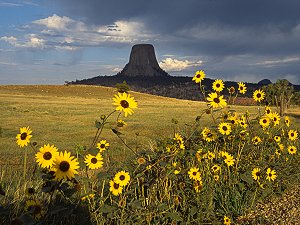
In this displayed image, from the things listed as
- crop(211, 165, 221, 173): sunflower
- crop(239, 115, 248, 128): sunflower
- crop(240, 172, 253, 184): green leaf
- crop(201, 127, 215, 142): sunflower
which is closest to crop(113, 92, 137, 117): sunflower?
crop(211, 165, 221, 173): sunflower

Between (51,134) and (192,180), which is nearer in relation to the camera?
(192,180)

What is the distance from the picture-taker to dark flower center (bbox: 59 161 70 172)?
2807mm

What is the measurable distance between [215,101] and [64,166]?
90.0 inches

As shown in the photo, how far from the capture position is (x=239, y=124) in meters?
5.59

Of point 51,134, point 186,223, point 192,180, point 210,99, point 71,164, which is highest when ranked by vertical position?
point 210,99

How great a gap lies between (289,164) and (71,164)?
12.9 ft

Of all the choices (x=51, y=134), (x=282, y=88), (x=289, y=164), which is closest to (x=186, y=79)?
(x=282, y=88)

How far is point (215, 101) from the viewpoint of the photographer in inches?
178

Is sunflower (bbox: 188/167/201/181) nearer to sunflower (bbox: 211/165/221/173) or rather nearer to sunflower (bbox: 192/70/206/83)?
sunflower (bbox: 211/165/221/173)

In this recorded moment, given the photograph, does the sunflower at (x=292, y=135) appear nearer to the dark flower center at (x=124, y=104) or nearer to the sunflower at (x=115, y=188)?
the sunflower at (x=115, y=188)

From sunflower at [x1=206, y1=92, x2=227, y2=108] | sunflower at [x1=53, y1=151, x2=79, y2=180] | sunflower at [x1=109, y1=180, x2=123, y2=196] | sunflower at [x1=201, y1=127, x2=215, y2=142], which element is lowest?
sunflower at [x1=109, y1=180, x2=123, y2=196]

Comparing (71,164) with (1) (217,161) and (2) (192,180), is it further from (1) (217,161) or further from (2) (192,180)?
(1) (217,161)

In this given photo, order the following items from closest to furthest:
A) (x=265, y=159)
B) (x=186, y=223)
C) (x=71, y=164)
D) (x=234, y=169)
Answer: (x=71, y=164) → (x=186, y=223) → (x=234, y=169) → (x=265, y=159)

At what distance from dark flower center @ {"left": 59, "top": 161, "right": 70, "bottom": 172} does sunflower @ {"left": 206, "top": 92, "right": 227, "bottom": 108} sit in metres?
2.13
